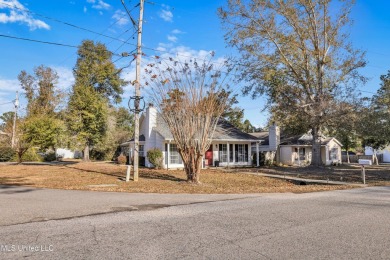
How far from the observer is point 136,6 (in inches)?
631

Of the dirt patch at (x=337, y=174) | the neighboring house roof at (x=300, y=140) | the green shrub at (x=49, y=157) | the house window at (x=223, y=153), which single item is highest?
the neighboring house roof at (x=300, y=140)

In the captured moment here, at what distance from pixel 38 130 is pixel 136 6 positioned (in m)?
20.5

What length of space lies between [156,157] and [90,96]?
15530 millimetres

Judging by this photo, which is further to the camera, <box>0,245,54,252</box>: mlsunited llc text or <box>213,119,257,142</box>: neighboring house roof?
<box>213,119,257,142</box>: neighboring house roof

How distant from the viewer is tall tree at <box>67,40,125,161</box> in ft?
115

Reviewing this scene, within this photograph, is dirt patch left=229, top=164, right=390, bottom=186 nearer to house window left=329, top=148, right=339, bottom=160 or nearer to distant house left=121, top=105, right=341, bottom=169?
distant house left=121, top=105, right=341, bottom=169

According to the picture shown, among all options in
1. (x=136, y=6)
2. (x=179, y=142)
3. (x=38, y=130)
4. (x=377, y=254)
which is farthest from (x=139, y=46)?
(x=38, y=130)

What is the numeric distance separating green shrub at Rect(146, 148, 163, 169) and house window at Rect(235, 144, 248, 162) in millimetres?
8752

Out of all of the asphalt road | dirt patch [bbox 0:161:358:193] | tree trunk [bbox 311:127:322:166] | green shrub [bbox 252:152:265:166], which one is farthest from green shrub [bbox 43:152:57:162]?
the asphalt road

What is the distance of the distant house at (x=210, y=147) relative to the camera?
84.5 ft

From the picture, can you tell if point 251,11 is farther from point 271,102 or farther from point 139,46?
point 139,46

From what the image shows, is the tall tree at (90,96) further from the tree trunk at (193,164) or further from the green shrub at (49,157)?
the tree trunk at (193,164)

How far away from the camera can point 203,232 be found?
5.45 metres

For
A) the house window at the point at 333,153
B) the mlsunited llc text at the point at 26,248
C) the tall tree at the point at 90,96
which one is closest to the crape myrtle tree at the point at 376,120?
the house window at the point at 333,153
